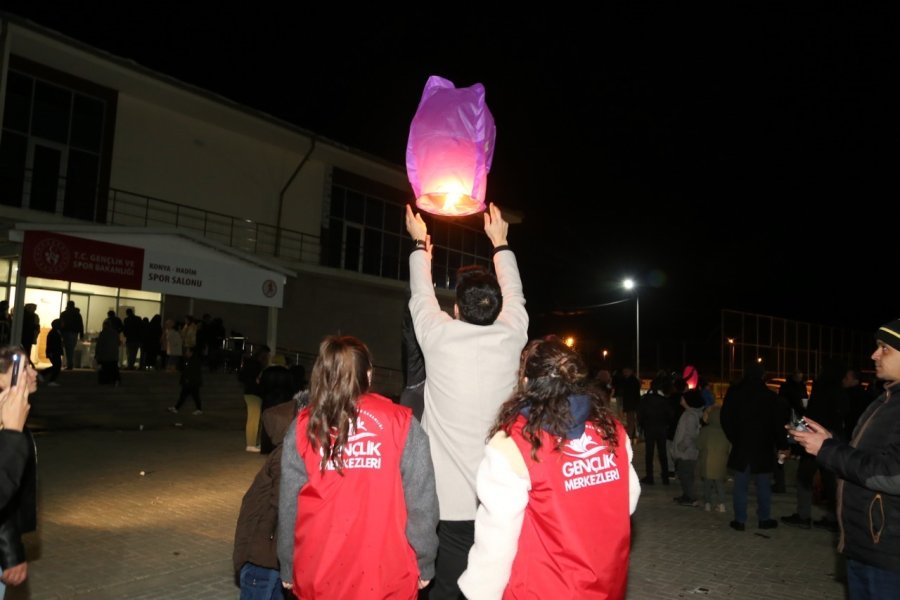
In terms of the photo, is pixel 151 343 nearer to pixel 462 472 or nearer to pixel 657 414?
pixel 657 414

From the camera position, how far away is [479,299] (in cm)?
314

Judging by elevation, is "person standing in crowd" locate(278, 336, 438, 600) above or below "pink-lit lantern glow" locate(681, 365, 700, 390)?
below

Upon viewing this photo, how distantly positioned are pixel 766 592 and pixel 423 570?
14.2 feet

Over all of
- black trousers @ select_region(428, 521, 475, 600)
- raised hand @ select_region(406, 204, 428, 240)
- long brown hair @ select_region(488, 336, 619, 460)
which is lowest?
black trousers @ select_region(428, 521, 475, 600)

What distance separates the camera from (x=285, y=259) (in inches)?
920

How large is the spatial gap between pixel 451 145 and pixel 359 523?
83.1 inches

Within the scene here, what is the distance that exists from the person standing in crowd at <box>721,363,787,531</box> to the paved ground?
0.93ft

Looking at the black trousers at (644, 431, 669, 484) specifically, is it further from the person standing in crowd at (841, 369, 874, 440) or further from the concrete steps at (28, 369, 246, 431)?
the concrete steps at (28, 369, 246, 431)

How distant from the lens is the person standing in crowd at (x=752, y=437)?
780 cm

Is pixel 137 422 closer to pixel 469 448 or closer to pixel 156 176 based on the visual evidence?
pixel 156 176

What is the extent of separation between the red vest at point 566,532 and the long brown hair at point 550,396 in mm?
37

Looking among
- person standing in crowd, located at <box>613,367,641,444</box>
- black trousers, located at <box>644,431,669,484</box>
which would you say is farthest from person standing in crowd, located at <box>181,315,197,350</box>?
black trousers, located at <box>644,431,669,484</box>

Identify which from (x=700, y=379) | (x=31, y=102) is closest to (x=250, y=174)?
(x=31, y=102)

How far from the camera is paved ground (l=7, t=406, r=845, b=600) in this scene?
215 inches
